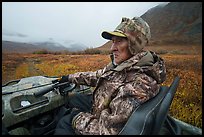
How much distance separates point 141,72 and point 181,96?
3384 millimetres

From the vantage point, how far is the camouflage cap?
2365mm

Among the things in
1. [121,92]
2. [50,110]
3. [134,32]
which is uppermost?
[134,32]

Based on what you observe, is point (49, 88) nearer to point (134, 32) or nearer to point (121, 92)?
point (121, 92)

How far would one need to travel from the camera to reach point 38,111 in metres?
2.57

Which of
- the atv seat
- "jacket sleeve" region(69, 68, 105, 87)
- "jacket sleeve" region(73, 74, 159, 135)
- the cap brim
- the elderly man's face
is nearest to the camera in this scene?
the atv seat

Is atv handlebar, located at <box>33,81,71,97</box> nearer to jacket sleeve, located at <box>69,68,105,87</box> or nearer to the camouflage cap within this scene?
jacket sleeve, located at <box>69,68,105,87</box>

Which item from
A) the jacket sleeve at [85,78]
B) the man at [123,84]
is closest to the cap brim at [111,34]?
the man at [123,84]

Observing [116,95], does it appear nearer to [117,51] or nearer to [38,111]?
[117,51]

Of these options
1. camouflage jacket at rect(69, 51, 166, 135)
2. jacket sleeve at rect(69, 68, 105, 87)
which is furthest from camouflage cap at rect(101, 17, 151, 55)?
jacket sleeve at rect(69, 68, 105, 87)

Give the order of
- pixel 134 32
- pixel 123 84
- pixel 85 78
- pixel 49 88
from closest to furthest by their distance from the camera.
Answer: pixel 123 84 → pixel 134 32 → pixel 49 88 → pixel 85 78

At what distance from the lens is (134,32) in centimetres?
237

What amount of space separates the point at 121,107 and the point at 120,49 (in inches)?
32.3

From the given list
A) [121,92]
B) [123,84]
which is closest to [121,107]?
[121,92]

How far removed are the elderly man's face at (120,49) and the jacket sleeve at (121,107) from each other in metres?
0.46
